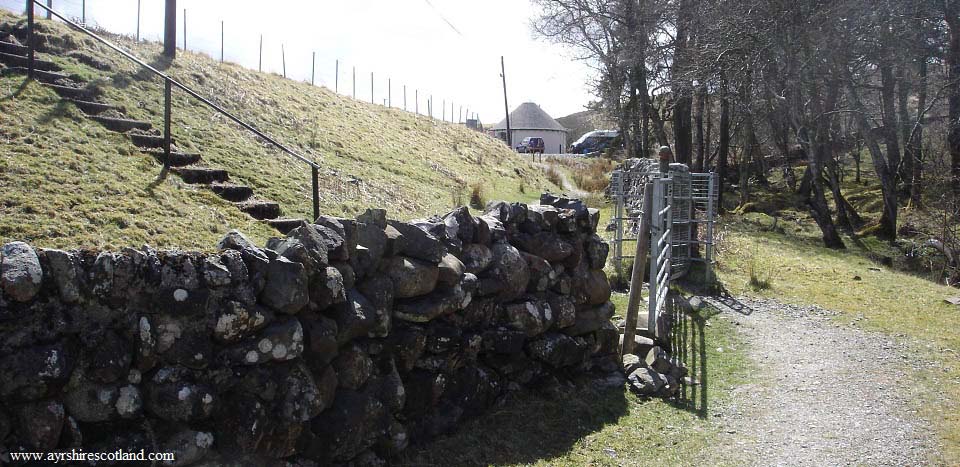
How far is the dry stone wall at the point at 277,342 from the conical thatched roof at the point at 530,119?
57222mm

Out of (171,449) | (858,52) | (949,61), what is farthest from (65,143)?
(949,61)

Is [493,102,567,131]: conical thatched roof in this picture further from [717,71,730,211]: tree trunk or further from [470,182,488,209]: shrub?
[470,182,488,209]: shrub

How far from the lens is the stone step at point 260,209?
28.4 feet

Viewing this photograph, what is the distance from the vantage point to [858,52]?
17.3m

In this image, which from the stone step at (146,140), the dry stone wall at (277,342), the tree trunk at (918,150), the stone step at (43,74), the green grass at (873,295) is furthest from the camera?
the tree trunk at (918,150)

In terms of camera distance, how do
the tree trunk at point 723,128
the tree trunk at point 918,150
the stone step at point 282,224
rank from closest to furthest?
the stone step at point 282,224 < the tree trunk at point 918,150 < the tree trunk at point 723,128

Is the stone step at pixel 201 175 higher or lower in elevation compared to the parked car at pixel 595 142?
lower

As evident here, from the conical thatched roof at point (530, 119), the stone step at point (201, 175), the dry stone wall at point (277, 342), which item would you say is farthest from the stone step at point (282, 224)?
the conical thatched roof at point (530, 119)

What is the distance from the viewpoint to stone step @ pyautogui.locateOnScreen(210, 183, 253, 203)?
29.3 ft

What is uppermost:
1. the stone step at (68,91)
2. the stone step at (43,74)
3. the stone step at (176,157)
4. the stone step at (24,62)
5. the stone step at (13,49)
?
the stone step at (13,49)

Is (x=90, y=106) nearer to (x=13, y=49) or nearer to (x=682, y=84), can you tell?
(x=13, y=49)

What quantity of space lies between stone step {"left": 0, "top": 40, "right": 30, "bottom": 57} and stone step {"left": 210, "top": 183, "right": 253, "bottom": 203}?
3902 millimetres

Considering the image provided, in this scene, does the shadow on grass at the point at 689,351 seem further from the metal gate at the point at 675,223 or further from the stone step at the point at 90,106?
the stone step at the point at 90,106

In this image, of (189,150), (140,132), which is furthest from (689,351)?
(140,132)
